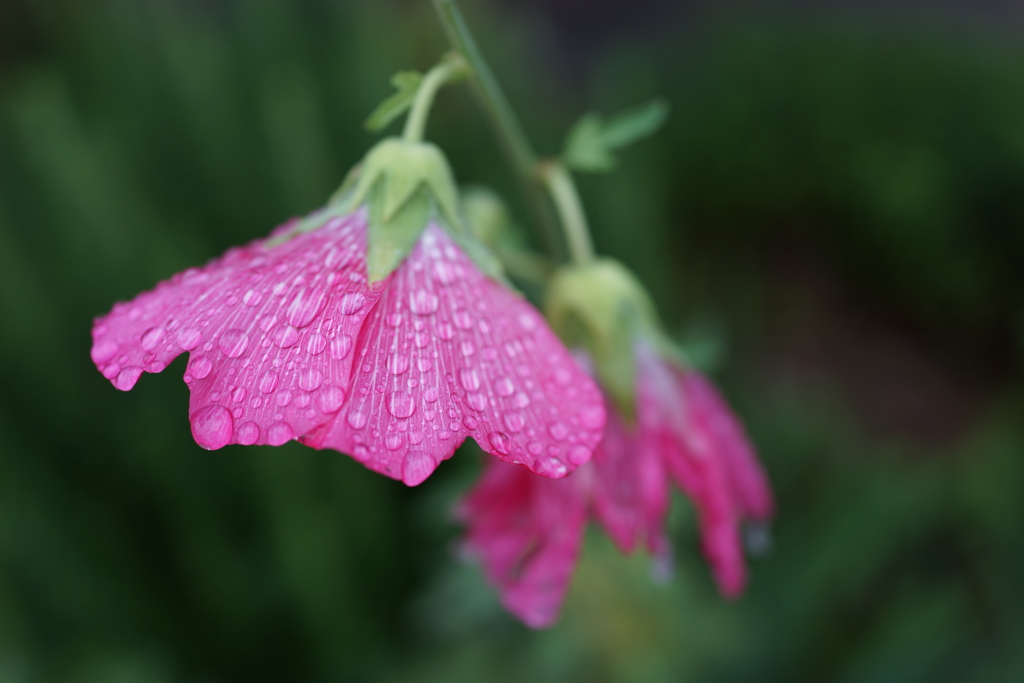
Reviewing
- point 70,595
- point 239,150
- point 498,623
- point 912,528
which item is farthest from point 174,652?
point 912,528

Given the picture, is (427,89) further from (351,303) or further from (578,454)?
Result: (578,454)

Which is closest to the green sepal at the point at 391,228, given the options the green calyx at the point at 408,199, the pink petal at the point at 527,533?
the green calyx at the point at 408,199

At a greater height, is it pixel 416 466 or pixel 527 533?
pixel 416 466

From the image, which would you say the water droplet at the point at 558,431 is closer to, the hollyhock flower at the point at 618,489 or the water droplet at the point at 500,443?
the water droplet at the point at 500,443

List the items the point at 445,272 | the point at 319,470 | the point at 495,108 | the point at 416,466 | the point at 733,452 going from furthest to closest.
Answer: the point at 319,470
the point at 733,452
the point at 495,108
the point at 445,272
the point at 416,466

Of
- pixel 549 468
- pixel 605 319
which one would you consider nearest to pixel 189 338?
pixel 549 468

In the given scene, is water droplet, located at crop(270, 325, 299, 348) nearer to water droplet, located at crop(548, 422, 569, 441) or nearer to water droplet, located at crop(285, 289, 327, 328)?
water droplet, located at crop(285, 289, 327, 328)

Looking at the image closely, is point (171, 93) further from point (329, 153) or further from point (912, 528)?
point (912, 528)

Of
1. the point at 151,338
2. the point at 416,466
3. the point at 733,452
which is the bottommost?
the point at 733,452
